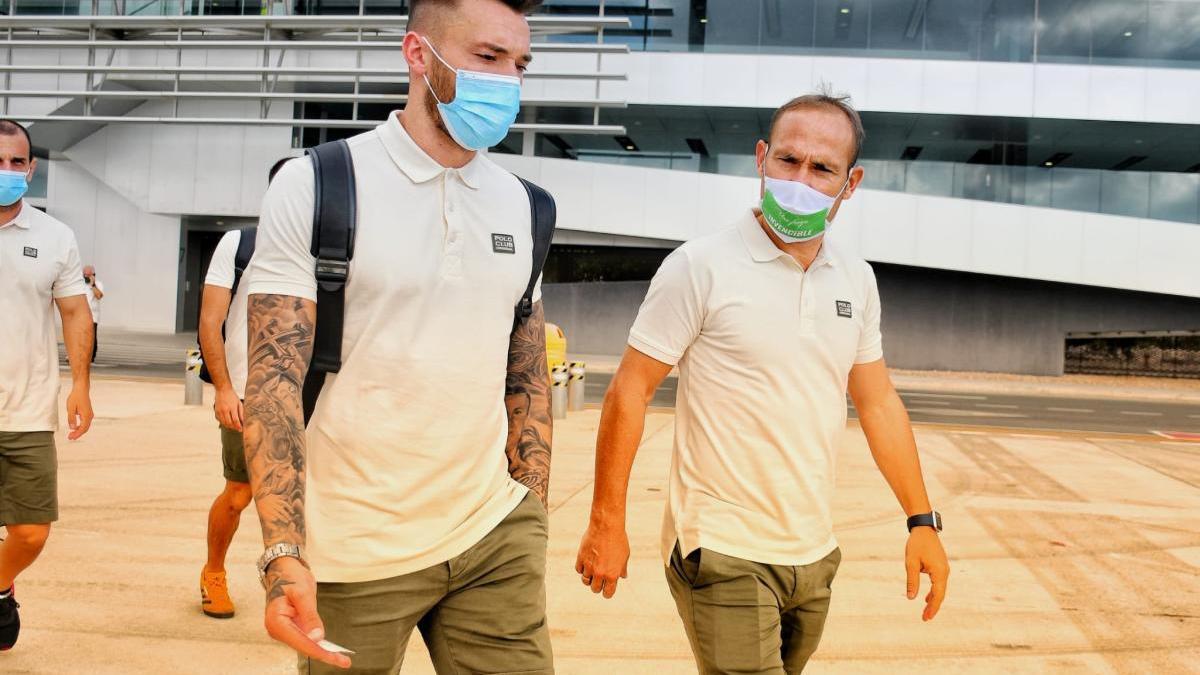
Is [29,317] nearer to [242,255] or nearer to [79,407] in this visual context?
[79,407]

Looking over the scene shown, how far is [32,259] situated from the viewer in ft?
15.3

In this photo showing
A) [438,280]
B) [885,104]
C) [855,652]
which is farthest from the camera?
[885,104]

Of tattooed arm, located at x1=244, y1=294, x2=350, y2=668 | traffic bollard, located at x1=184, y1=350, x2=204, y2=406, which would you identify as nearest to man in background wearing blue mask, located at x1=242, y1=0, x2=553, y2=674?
tattooed arm, located at x1=244, y1=294, x2=350, y2=668

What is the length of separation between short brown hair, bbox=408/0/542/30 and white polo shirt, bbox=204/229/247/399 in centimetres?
243

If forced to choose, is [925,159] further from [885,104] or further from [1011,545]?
[1011,545]

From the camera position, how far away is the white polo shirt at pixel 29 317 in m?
4.61

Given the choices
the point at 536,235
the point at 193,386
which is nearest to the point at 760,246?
the point at 536,235

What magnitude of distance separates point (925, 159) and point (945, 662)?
2841 centimetres

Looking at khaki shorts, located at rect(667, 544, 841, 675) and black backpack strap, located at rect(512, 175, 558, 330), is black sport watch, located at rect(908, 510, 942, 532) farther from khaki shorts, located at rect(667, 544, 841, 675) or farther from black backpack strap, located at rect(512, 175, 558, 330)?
black backpack strap, located at rect(512, 175, 558, 330)

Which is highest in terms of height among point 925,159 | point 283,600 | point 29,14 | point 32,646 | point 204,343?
point 29,14

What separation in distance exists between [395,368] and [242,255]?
2723mm

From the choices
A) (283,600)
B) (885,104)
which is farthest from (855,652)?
(885,104)

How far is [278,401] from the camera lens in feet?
7.65

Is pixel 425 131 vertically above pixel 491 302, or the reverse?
pixel 425 131
